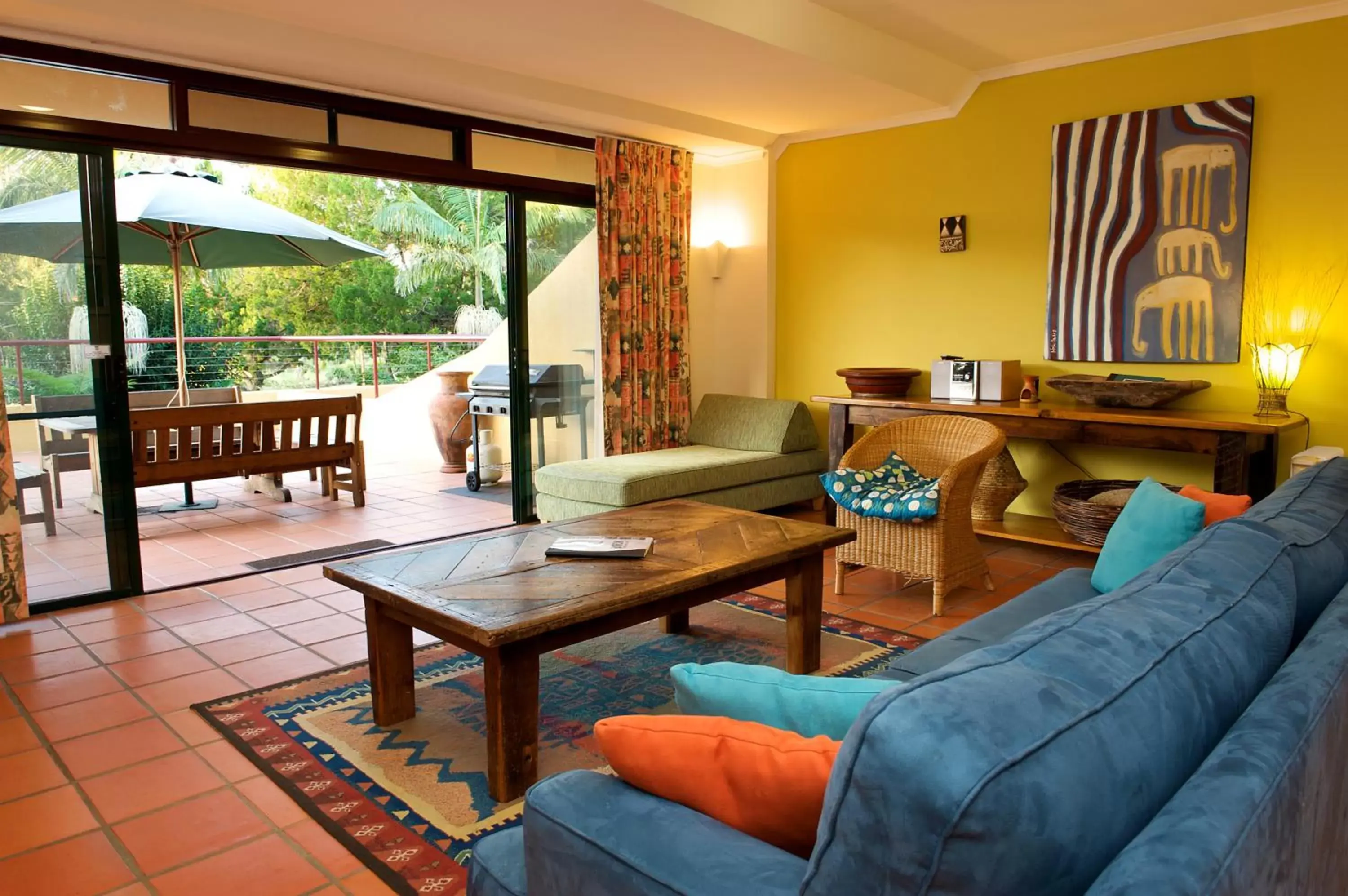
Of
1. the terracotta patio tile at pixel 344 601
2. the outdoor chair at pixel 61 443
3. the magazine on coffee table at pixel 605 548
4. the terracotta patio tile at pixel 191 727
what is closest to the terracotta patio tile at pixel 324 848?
the terracotta patio tile at pixel 191 727

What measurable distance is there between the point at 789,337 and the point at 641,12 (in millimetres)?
2898

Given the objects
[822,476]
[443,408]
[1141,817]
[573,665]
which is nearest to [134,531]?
[573,665]

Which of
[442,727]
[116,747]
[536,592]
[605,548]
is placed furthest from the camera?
[605,548]

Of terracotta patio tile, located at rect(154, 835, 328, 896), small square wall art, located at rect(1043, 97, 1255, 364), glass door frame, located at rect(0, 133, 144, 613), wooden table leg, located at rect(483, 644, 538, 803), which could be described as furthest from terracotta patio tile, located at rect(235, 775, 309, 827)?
small square wall art, located at rect(1043, 97, 1255, 364)

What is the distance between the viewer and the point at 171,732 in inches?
107

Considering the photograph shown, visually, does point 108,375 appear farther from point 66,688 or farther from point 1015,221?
point 1015,221

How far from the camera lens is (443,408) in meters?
7.36

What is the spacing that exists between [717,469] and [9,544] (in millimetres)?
3186

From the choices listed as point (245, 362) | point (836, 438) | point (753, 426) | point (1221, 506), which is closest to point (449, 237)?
point (245, 362)

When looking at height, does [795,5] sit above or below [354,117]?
above

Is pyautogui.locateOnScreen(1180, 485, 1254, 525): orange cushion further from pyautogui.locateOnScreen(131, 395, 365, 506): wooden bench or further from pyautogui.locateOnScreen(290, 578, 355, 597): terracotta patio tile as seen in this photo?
pyautogui.locateOnScreen(131, 395, 365, 506): wooden bench

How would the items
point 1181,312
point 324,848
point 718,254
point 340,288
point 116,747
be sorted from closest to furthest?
point 324,848, point 116,747, point 1181,312, point 718,254, point 340,288

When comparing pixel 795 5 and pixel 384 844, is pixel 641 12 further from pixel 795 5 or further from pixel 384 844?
pixel 384 844

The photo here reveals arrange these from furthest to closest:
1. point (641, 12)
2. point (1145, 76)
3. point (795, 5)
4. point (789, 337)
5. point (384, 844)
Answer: point (789, 337) → point (1145, 76) → point (795, 5) → point (641, 12) → point (384, 844)
